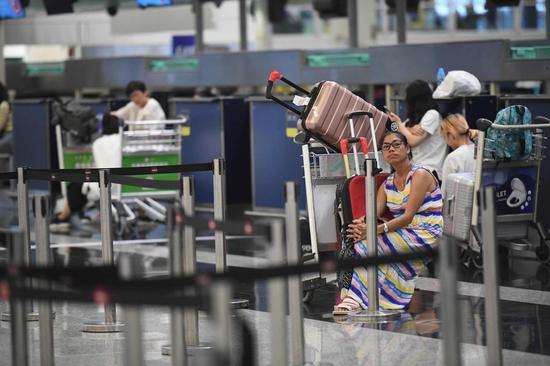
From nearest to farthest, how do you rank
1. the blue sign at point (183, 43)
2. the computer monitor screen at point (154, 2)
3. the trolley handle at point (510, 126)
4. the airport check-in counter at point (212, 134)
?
1. the trolley handle at point (510, 126)
2. the airport check-in counter at point (212, 134)
3. the computer monitor screen at point (154, 2)
4. the blue sign at point (183, 43)

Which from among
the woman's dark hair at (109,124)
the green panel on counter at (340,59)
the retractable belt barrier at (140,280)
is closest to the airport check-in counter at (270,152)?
the green panel on counter at (340,59)

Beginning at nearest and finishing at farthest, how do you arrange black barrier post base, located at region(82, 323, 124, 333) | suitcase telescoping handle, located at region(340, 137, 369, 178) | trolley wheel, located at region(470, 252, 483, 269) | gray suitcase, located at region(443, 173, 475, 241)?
1. black barrier post base, located at region(82, 323, 124, 333)
2. suitcase telescoping handle, located at region(340, 137, 369, 178)
3. gray suitcase, located at region(443, 173, 475, 241)
4. trolley wheel, located at region(470, 252, 483, 269)

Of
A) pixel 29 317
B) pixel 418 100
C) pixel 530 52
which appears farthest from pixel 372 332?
pixel 530 52

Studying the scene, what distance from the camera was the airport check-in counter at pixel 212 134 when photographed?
13.8 meters

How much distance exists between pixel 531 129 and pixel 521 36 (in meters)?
21.7

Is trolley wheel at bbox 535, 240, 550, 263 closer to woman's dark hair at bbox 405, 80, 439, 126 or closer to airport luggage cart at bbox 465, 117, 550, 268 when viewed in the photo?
airport luggage cart at bbox 465, 117, 550, 268

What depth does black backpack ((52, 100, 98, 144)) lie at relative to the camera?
13086 mm

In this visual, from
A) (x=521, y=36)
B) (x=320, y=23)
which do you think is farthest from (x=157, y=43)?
(x=521, y=36)

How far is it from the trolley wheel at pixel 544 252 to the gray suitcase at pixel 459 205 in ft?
2.56

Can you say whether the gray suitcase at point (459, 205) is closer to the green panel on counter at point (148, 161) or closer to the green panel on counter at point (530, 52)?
the green panel on counter at point (530, 52)

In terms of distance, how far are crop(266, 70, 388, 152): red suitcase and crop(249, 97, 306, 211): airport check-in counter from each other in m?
4.54

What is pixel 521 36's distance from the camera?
100ft

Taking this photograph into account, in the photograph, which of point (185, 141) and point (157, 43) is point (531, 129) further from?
point (157, 43)

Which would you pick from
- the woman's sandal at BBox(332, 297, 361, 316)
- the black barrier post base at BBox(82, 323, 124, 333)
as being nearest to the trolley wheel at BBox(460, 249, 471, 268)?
the woman's sandal at BBox(332, 297, 361, 316)
